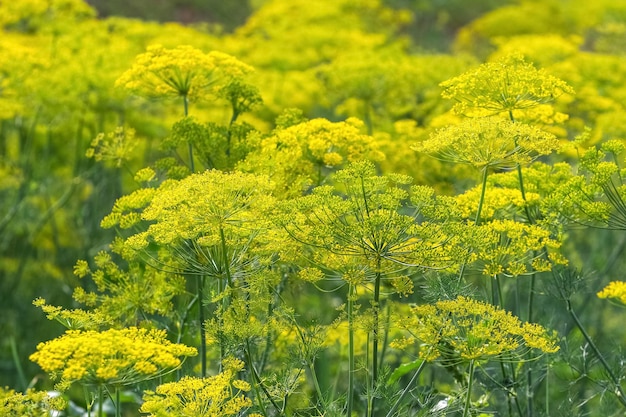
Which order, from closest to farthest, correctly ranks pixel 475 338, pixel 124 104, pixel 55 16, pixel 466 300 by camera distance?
pixel 475 338, pixel 466 300, pixel 124 104, pixel 55 16

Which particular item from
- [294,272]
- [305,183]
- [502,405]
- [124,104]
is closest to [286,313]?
[294,272]

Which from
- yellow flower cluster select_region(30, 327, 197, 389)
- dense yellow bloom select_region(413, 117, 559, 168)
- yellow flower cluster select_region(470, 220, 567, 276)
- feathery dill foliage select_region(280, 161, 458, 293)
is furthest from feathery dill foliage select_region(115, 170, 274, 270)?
yellow flower cluster select_region(470, 220, 567, 276)

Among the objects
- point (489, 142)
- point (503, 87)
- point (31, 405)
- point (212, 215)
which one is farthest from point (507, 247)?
point (31, 405)

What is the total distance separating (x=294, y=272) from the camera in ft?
15.9

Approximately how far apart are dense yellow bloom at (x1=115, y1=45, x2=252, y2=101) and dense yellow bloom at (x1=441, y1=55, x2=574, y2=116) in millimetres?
1632

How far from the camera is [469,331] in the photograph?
383 centimetres

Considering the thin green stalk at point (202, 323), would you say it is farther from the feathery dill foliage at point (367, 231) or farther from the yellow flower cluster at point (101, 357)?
the yellow flower cluster at point (101, 357)

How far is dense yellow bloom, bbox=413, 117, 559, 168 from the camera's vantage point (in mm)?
4203

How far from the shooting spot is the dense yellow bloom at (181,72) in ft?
18.2

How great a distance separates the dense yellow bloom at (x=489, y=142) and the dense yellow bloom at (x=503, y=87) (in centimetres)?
35

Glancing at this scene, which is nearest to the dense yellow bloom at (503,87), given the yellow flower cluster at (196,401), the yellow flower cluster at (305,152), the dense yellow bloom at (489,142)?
the dense yellow bloom at (489,142)

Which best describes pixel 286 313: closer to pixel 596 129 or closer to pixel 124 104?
pixel 596 129

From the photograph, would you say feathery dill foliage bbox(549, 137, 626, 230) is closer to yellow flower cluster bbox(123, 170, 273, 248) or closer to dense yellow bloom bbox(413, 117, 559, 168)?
dense yellow bloom bbox(413, 117, 559, 168)

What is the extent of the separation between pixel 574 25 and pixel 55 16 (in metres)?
11.5
